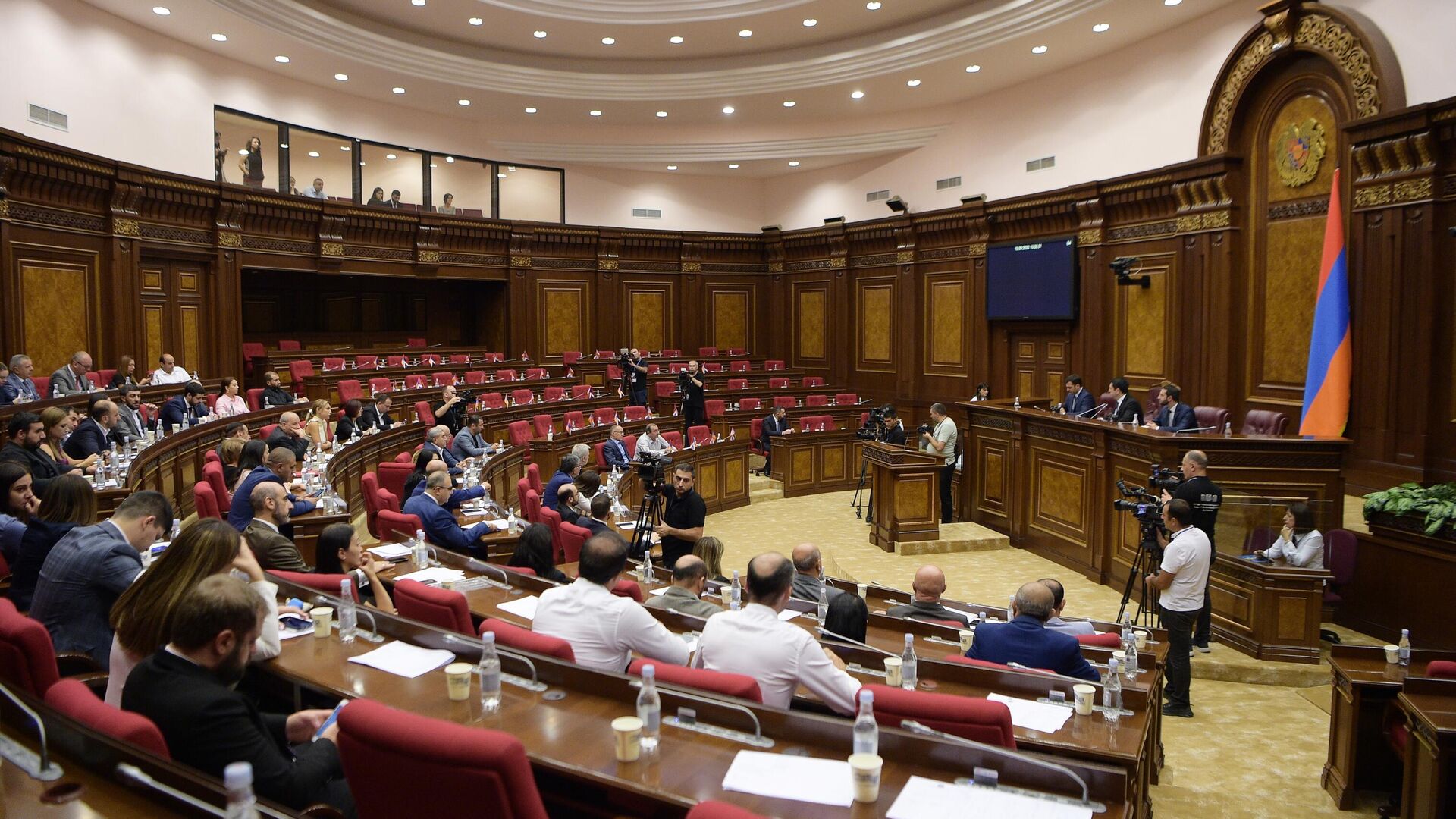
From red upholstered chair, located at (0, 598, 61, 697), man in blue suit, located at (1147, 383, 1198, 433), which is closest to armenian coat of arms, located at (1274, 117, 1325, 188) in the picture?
man in blue suit, located at (1147, 383, 1198, 433)

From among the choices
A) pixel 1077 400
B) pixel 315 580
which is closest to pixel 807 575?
pixel 315 580

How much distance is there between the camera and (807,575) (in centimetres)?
501

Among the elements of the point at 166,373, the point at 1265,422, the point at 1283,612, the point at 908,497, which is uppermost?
the point at 166,373

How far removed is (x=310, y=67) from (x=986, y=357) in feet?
37.7

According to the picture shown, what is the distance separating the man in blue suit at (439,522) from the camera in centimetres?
619

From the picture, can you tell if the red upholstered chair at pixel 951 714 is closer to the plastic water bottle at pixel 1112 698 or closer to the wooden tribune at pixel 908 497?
the plastic water bottle at pixel 1112 698

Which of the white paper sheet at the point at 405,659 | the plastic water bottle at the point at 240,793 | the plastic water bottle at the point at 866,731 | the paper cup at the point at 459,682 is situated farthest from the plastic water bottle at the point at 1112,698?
the plastic water bottle at the point at 240,793

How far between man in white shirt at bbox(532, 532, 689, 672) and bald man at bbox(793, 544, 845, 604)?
1.57 m

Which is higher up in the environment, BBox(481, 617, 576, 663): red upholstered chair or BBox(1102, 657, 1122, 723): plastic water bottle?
Answer: BBox(481, 617, 576, 663): red upholstered chair

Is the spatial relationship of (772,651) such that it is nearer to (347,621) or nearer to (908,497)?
(347,621)

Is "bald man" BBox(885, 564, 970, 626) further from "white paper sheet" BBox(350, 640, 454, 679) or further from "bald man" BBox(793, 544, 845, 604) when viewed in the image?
"white paper sheet" BBox(350, 640, 454, 679)

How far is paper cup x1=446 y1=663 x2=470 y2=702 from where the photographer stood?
290 centimetres

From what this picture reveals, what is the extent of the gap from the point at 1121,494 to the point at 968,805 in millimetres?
6576

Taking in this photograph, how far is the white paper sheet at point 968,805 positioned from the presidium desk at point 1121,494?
5.23 meters
